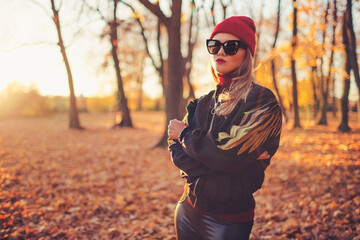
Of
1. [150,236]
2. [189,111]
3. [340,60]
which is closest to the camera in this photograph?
[189,111]

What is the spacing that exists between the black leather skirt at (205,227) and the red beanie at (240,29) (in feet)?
4.05

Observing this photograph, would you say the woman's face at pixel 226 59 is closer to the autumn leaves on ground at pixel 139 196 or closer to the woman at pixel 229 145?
the woman at pixel 229 145

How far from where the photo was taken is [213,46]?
170 cm

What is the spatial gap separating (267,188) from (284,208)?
1048mm

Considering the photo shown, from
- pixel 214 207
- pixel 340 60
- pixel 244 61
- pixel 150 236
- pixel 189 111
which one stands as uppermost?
pixel 340 60

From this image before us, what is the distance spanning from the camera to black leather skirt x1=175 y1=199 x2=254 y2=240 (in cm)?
153

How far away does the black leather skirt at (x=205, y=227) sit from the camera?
60.4 inches

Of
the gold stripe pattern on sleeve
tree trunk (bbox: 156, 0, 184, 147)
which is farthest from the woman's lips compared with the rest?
tree trunk (bbox: 156, 0, 184, 147)

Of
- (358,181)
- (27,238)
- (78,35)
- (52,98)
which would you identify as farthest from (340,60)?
(52,98)

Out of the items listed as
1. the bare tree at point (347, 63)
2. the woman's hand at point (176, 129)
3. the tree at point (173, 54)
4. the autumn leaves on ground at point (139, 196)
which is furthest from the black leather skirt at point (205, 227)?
the tree at point (173, 54)

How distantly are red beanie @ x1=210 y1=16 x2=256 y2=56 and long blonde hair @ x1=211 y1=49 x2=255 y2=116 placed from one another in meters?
0.08

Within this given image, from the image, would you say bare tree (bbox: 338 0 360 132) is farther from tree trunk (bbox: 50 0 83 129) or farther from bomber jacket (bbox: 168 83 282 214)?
tree trunk (bbox: 50 0 83 129)

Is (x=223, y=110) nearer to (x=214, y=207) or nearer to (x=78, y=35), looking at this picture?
(x=214, y=207)

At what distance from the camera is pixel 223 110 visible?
1592 millimetres
